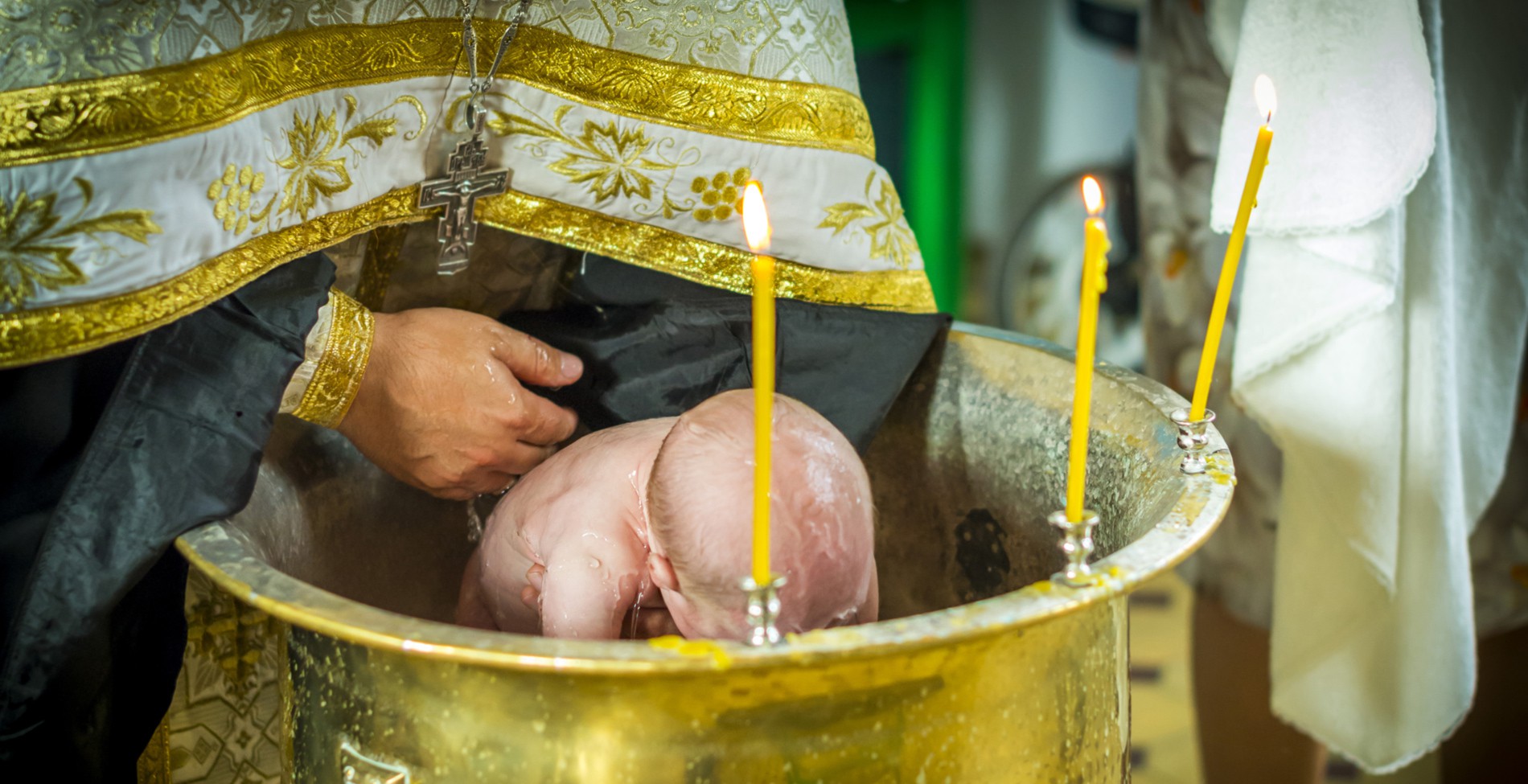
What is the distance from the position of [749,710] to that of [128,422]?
321 millimetres

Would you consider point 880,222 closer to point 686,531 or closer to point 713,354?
point 713,354

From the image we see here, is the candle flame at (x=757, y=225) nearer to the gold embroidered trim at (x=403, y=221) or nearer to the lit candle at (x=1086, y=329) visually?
the lit candle at (x=1086, y=329)

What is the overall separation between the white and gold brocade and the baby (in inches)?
5.5

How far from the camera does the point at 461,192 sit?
68 centimetres

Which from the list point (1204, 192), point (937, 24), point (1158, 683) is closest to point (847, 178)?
point (1204, 192)

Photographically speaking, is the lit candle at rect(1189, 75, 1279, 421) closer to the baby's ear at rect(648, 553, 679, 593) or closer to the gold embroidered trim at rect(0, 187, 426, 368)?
the baby's ear at rect(648, 553, 679, 593)

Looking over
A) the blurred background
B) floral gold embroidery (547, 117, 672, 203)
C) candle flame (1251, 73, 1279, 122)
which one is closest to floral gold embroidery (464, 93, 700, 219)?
floral gold embroidery (547, 117, 672, 203)

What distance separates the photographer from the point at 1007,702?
0.49 meters

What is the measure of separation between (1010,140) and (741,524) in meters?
1.85

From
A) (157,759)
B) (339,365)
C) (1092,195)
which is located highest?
(1092,195)

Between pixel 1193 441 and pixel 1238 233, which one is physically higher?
pixel 1238 233

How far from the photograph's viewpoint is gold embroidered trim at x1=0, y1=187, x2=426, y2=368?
Result: 20.6 inches

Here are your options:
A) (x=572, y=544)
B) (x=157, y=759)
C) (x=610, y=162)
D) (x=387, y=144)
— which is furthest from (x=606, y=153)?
(x=157, y=759)

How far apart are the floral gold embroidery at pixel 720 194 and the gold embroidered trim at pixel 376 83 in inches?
1.0
